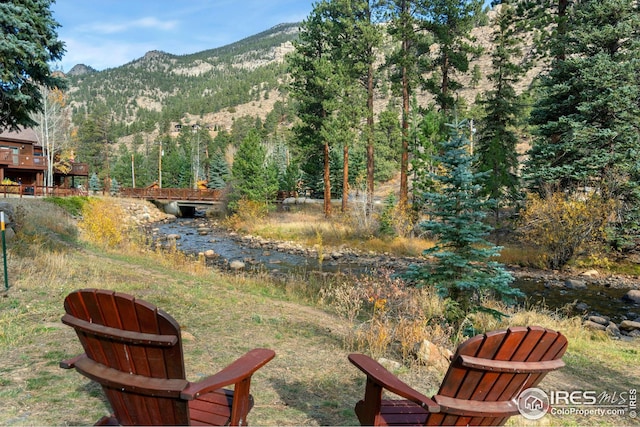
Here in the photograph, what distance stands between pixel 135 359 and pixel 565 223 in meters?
17.5

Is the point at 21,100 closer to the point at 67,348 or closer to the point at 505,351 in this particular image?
the point at 67,348

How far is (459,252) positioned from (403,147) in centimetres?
1516

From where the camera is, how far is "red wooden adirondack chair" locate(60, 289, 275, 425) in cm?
196

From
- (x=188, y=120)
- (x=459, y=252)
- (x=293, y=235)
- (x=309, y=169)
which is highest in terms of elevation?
(x=188, y=120)

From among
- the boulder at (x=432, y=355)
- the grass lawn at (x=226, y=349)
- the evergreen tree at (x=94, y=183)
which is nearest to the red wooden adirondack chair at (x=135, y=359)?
the grass lawn at (x=226, y=349)

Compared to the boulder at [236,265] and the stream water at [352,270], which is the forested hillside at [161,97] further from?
the boulder at [236,265]

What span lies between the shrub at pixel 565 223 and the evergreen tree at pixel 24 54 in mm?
16795

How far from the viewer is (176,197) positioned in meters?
41.3

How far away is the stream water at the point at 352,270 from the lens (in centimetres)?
1129

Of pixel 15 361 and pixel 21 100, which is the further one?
pixel 21 100

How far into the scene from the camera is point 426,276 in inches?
265

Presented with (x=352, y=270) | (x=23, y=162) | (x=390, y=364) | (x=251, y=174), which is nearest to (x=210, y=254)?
(x=352, y=270)

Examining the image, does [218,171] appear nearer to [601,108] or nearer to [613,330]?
[601,108]

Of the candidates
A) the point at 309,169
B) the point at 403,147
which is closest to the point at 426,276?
the point at 403,147
